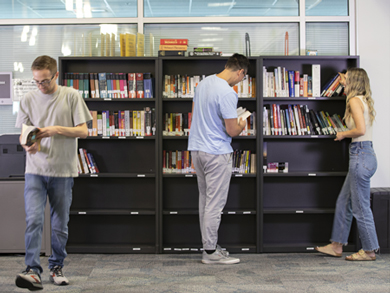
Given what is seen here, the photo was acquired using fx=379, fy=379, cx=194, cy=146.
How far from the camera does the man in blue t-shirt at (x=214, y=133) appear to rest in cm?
326

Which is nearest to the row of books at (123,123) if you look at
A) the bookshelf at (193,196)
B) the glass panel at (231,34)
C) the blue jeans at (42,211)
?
the bookshelf at (193,196)

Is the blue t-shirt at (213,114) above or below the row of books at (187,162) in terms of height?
above

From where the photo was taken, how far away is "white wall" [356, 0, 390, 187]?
13.6 ft

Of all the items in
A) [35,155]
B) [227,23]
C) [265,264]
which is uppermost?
[227,23]

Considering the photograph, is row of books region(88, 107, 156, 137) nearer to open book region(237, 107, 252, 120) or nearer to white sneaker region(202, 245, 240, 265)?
open book region(237, 107, 252, 120)

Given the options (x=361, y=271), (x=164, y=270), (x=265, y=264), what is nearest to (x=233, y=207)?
(x=265, y=264)

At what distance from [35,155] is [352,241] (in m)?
3.17

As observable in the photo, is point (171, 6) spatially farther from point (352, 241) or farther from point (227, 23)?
point (352, 241)

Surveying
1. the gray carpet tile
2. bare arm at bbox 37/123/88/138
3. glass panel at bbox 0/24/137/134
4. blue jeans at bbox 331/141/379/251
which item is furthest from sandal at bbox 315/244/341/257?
glass panel at bbox 0/24/137/134

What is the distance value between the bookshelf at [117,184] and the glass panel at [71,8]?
669 mm

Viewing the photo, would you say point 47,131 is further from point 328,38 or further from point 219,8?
point 328,38

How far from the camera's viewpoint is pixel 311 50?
13.8ft

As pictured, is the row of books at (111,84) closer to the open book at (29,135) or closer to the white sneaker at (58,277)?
the open book at (29,135)

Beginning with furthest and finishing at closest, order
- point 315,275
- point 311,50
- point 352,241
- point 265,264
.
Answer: point 311,50, point 352,241, point 265,264, point 315,275
